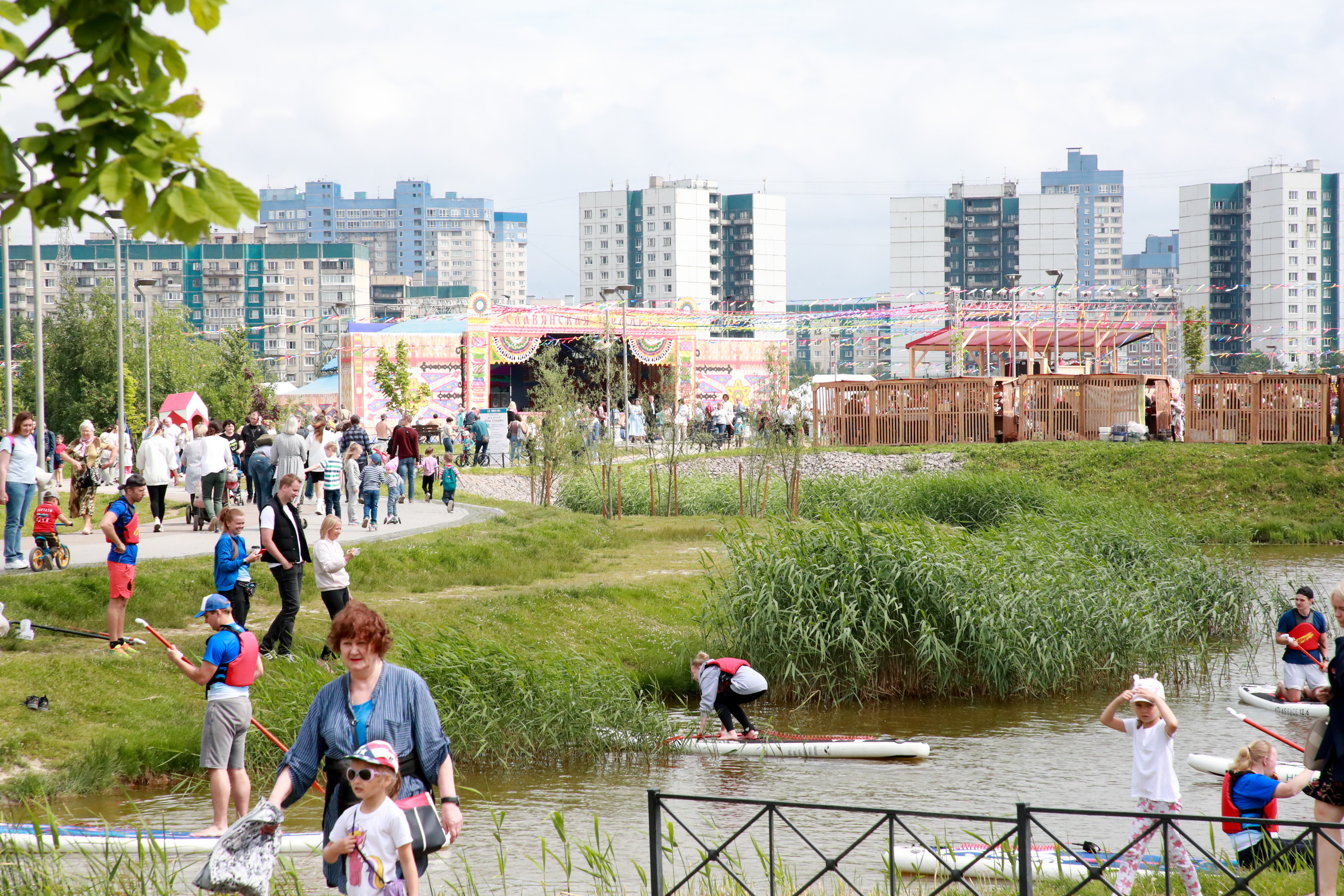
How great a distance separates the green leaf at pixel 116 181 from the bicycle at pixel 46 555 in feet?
35.7

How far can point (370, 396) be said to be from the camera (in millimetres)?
42656

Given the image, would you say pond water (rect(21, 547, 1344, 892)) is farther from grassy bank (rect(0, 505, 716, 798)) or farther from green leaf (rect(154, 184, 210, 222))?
green leaf (rect(154, 184, 210, 222))

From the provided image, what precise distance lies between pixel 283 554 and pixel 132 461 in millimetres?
23805

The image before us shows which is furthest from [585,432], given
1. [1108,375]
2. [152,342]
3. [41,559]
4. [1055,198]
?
[1055,198]

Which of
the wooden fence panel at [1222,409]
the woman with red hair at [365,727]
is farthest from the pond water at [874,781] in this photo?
the wooden fence panel at [1222,409]

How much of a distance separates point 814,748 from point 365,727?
6.67 metres

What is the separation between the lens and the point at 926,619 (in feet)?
40.7

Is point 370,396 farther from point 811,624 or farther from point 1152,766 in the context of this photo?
point 1152,766

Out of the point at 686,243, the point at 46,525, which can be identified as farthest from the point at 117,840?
the point at 686,243

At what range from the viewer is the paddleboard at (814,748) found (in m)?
10.6

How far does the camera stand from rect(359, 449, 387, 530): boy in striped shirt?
19375mm

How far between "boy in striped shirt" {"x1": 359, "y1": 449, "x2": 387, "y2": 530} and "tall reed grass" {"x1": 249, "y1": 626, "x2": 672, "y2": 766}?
27.6ft

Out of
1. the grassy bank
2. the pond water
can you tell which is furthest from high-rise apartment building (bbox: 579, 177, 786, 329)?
the pond water

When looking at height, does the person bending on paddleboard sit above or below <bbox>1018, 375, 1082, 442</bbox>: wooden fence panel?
below
